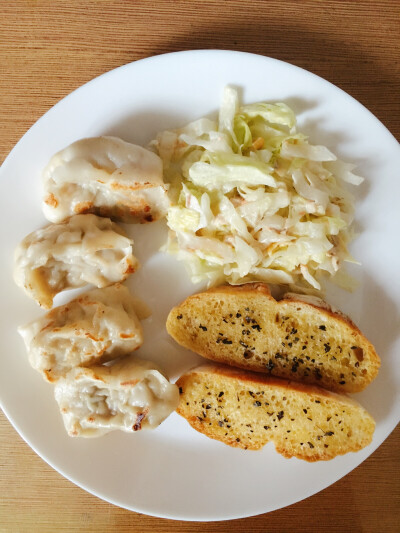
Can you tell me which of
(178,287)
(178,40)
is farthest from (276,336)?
(178,40)

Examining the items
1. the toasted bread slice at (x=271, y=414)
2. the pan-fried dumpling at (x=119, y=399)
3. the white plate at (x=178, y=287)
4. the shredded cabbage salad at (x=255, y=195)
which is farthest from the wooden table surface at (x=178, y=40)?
the toasted bread slice at (x=271, y=414)

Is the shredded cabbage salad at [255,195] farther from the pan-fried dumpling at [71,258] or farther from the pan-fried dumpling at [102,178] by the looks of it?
the pan-fried dumpling at [71,258]

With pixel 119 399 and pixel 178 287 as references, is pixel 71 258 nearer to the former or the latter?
pixel 178 287

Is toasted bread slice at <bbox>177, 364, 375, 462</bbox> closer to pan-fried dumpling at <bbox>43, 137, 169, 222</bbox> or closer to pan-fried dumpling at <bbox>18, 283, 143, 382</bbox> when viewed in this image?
pan-fried dumpling at <bbox>18, 283, 143, 382</bbox>

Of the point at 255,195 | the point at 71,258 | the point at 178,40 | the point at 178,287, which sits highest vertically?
the point at 178,40

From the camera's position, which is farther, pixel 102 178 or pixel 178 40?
pixel 178 40

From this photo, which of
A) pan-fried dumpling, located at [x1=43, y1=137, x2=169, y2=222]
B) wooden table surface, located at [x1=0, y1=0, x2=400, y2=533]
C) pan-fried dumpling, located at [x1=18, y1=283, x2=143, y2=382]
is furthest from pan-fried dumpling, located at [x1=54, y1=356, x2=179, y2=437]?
pan-fried dumpling, located at [x1=43, y1=137, x2=169, y2=222]
